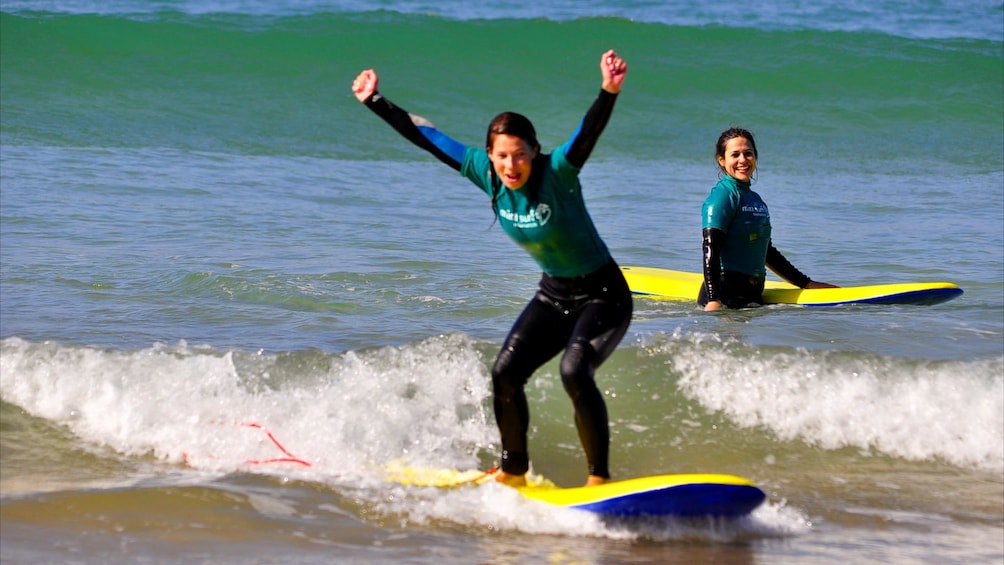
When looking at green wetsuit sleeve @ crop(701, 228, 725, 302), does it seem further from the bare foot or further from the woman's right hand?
the woman's right hand

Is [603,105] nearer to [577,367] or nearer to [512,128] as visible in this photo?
[512,128]

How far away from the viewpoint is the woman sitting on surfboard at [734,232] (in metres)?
7.77

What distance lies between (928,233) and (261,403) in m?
7.62

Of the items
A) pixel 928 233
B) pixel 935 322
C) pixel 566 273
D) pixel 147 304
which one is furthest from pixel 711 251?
pixel 928 233

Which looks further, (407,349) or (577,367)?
(407,349)

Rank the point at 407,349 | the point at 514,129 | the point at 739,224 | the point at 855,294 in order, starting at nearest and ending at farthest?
the point at 514,129, the point at 407,349, the point at 739,224, the point at 855,294

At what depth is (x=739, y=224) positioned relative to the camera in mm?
7887

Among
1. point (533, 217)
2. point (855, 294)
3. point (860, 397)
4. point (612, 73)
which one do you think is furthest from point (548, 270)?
point (855, 294)

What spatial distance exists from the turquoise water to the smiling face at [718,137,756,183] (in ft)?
2.91

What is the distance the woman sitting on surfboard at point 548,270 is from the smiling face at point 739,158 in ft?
9.62

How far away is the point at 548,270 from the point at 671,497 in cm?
104

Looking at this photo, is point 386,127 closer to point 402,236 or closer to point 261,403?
point 402,236

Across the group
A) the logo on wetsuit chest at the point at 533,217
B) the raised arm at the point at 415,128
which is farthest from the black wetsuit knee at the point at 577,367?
the raised arm at the point at 415,128

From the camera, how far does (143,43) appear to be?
75.8 ft
